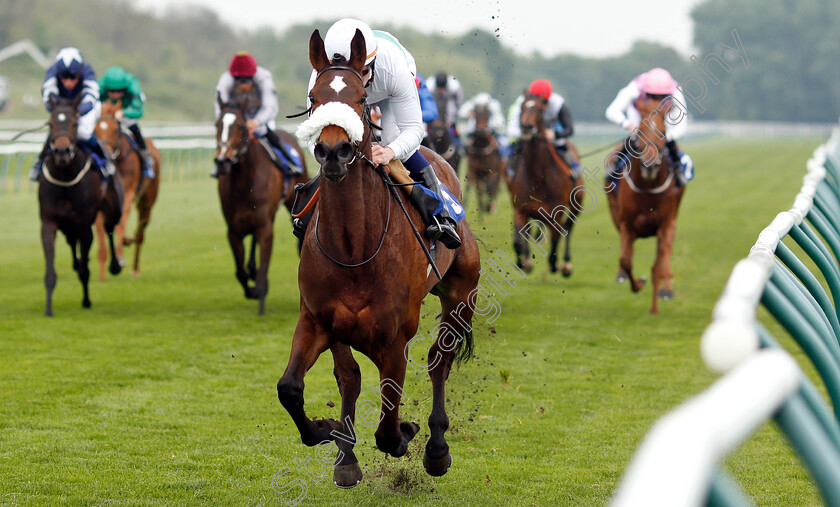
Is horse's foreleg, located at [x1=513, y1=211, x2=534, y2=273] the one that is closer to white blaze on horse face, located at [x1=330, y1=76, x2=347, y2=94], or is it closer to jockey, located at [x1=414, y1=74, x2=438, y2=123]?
jockey, located at [x1=414, y1=74, x2=438, y2=123]

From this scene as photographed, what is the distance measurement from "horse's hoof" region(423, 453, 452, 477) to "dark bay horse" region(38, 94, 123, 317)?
17.1 ft

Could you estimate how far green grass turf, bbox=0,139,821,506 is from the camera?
4320mm

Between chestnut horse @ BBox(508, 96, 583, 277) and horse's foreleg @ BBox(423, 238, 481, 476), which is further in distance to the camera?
chestnut horse @ BBox(508, 96, 583, 277)

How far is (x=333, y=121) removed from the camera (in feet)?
11.3

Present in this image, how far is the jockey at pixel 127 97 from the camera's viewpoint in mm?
10859

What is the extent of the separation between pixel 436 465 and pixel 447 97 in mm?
9937

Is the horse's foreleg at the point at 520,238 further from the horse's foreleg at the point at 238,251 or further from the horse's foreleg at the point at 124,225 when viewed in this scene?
the horse's foreleg at the point at 124,225

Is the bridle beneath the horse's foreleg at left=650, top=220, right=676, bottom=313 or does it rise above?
above

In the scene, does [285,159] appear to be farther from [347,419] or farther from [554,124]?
[347,419]

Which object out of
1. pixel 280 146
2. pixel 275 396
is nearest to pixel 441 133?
pixel 280 146

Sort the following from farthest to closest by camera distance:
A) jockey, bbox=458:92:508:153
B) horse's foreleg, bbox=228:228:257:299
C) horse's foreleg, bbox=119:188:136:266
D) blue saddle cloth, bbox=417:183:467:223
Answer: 1. jockey, bbox=458:92:508:153
2. horse's foreleg, bbox=119:188:136:266
3. horse's foreleg, bbox=228:228:257:299
4. blue saddle cloth, bbox=417:183:467:223

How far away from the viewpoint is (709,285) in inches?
414

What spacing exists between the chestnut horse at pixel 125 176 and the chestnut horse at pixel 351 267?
694 cm

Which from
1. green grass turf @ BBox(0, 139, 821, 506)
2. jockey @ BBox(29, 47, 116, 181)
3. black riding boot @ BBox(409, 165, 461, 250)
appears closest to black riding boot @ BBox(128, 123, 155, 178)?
green grass turf @ BBox(0, 139, 821, 506)
